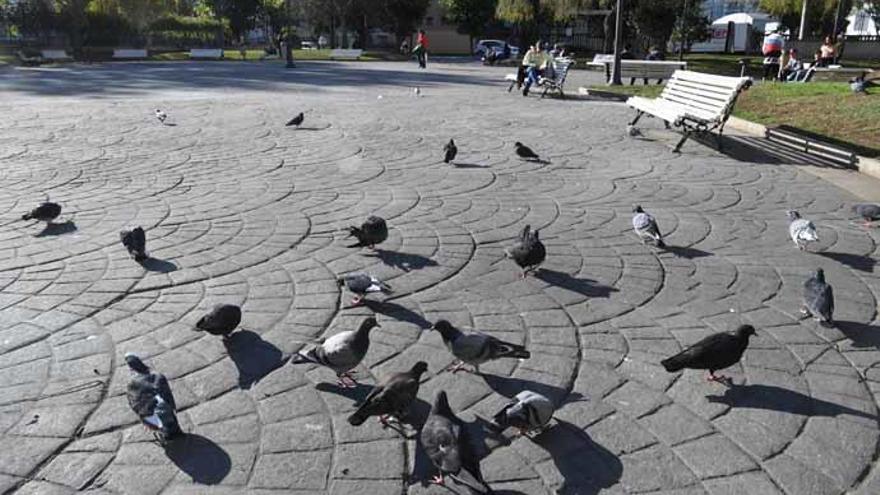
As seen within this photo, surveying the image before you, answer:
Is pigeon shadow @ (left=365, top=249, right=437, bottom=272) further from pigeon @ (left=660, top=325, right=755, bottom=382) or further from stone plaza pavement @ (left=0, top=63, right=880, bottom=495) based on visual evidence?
pigeon @ (left=660, top=325, right=755, bottom=382)

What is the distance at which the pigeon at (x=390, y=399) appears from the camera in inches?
126

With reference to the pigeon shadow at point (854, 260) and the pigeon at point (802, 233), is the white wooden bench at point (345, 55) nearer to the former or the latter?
the pigeon at point (802, 233)

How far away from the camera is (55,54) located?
4319 cm

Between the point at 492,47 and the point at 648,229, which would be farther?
the point at 492,47

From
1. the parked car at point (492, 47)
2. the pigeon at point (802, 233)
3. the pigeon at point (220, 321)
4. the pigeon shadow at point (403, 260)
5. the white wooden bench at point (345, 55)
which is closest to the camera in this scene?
the pigeon at point (220, 321)

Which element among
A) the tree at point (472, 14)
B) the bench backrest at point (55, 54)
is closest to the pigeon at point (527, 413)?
the bench backrest at point (55, 54)

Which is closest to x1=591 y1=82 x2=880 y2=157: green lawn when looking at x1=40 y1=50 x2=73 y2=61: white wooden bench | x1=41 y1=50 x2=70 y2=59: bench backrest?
x1=40 y1=50 x2=73 y2=61: white wooden bench

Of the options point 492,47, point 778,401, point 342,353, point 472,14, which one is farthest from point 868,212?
point 472,14

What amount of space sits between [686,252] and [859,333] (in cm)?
170

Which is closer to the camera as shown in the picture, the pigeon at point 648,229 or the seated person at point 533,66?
the pigeon at point 648,229

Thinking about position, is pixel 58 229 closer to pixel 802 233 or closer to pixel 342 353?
pixel 342 353

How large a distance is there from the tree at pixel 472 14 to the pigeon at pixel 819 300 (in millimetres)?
50116

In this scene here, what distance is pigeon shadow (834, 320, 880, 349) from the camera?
425 cm

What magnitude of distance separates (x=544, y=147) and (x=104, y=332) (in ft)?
25.9
